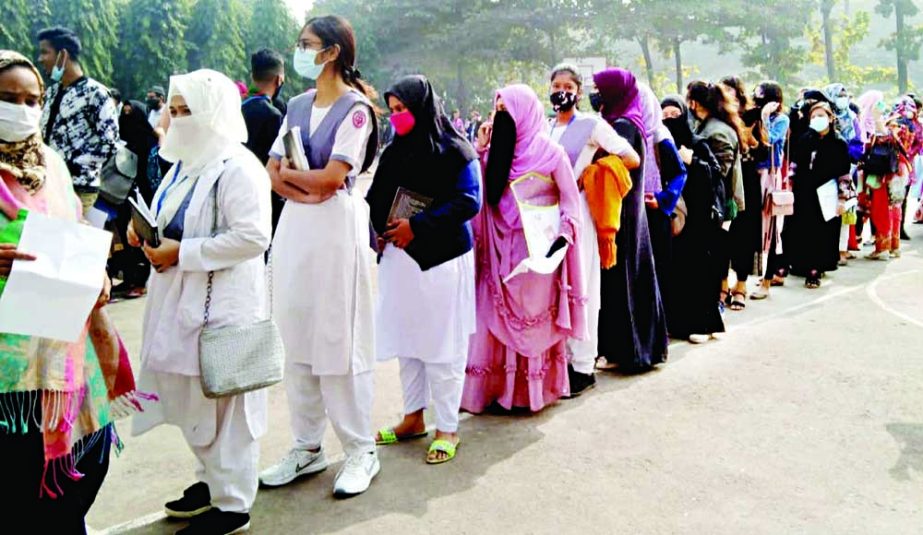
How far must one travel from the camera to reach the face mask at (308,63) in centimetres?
333

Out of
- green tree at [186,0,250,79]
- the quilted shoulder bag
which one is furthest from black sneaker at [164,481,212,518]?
green tree at [186,0,250,79]

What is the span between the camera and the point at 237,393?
2.85 metres

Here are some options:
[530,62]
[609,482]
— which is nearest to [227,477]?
[609,482]

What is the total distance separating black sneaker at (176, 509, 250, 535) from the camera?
3012 mm

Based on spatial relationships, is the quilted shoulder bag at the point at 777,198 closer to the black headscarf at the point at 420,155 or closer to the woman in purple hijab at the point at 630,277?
the woman in purple hijab at the point at 630,277

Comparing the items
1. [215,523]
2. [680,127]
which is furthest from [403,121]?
[680,127]

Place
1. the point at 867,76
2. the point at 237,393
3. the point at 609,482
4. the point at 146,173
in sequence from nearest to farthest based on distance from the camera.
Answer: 1. the point at 237,393
2. the point at 609,482
3. the point at 146,173
4. the point at 867,76

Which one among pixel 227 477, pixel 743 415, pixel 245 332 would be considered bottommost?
pixel 743 415

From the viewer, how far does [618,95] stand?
5125 mm

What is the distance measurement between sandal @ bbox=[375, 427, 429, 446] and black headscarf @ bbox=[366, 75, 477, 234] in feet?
3.46

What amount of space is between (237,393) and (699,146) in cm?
433

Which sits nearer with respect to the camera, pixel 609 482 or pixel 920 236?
pixel 609 482

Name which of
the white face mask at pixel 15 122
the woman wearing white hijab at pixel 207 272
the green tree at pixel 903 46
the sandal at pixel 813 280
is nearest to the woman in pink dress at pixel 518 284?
the woman wearing white hijab at pixel 207 272

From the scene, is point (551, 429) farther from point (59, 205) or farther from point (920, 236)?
point (920, 236)
